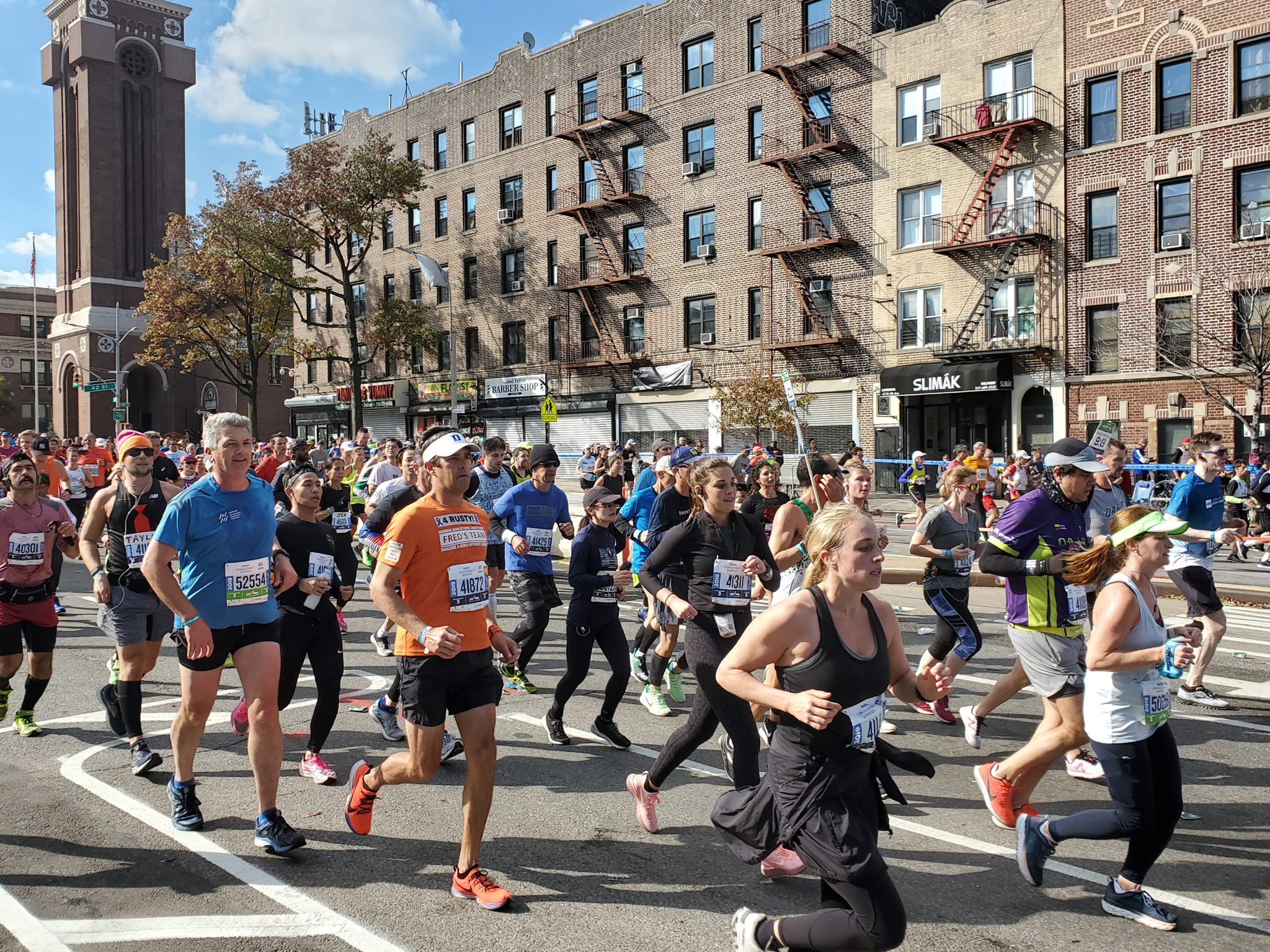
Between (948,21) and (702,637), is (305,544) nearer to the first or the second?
(702,637)

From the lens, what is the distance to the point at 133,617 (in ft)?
21.3

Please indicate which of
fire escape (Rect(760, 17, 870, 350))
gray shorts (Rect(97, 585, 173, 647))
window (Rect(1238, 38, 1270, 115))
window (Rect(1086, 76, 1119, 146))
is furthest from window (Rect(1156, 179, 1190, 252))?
gray shorts (Rect(97, 585, 173, 647))

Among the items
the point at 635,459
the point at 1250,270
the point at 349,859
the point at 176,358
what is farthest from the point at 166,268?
the point at 349,859

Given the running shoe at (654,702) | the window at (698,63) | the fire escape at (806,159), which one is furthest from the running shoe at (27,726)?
the window at (698,63)

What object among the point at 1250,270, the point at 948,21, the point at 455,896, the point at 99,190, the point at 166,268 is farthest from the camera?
the point at 99,190

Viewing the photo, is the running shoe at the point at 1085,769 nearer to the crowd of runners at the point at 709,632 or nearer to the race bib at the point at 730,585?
the crowd of runners at the point at 709,632

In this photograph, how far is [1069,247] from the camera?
27.3m

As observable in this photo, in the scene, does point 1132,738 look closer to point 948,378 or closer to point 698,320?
point 948,378

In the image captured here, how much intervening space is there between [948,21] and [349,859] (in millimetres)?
30242

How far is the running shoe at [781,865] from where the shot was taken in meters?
4.57

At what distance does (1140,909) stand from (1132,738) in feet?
2.25

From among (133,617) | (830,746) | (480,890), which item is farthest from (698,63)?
(830,746)

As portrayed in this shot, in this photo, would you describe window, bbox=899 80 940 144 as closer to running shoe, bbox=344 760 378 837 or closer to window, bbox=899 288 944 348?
window, bbox=899 288 944 348

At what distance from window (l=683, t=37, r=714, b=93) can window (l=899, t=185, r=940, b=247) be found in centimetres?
887
